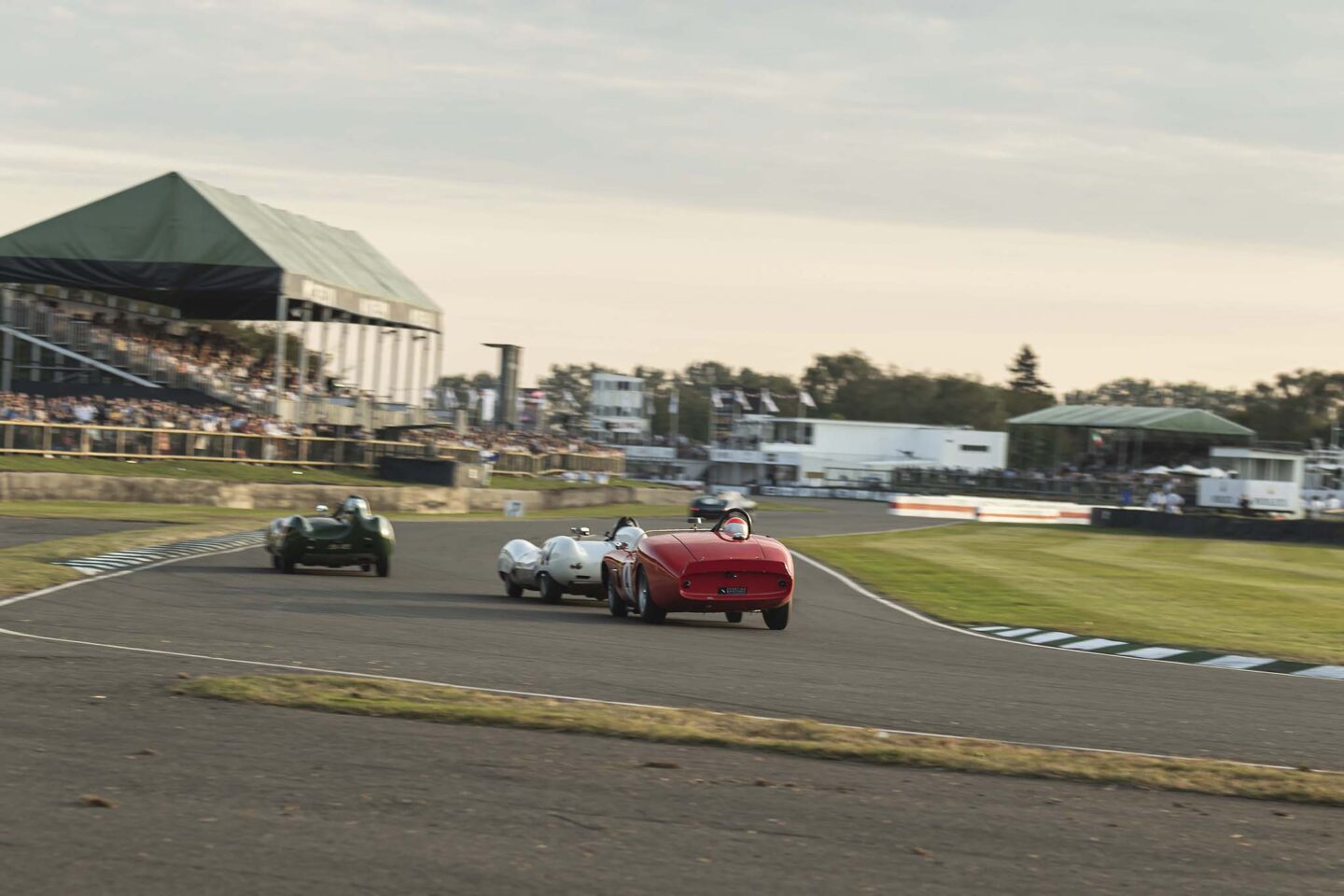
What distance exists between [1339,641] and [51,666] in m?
13.4

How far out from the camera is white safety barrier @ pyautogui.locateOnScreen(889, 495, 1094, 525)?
200ft

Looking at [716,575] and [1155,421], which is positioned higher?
[1155,421]

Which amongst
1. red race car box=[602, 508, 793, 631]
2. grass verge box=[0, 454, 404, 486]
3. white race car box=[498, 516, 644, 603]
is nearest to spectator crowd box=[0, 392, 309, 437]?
grass verge box=[0, 454, 404, 486]

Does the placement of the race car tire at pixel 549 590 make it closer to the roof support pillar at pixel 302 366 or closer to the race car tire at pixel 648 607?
the race car tire at pixel 648 607

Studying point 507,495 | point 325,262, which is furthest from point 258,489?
point 325,262

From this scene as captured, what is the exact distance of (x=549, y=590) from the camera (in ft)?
59.3

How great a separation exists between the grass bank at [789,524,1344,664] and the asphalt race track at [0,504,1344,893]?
16.8 ft

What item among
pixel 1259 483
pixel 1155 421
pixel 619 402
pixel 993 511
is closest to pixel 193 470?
pixel 993 511

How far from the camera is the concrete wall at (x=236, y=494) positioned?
34.0 m

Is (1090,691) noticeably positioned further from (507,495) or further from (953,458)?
(953,458)

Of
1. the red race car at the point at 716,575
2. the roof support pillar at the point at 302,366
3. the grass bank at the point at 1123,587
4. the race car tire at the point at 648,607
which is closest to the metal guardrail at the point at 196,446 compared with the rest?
the roof support pillar at the point at 302,366

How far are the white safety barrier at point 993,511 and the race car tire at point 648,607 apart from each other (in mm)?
46005

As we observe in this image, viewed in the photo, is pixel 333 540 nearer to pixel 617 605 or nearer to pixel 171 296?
pixel 617 605

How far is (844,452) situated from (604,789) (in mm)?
110440
